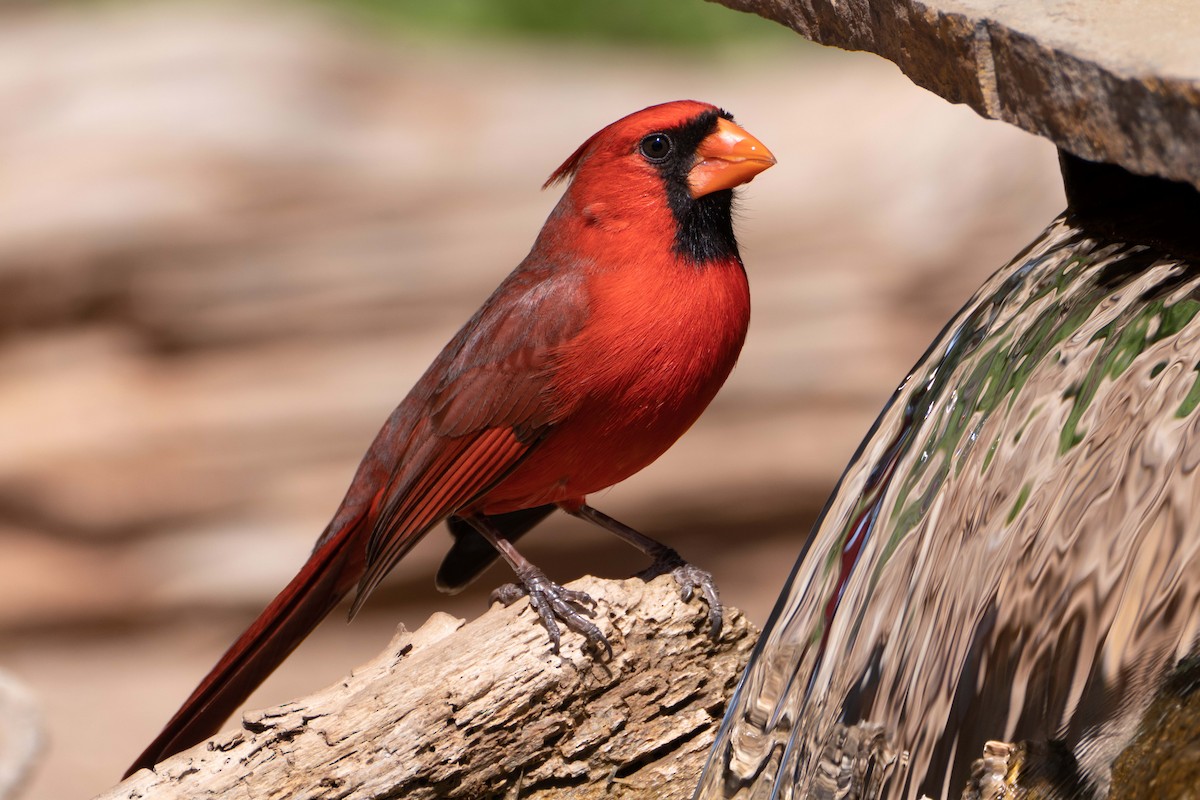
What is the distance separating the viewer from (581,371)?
2.70m

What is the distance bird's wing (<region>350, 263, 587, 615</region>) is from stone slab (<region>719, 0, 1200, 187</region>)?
932 mm

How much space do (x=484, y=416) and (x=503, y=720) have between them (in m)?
0.69

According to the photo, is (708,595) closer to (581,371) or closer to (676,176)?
(581,371)

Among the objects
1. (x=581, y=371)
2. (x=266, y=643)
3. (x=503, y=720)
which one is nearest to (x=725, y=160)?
(x=581, y=371)

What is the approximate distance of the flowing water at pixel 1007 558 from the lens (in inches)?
76.6

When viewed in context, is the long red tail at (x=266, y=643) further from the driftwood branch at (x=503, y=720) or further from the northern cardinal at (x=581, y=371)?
the driftwood branch at (x=503, y=720)

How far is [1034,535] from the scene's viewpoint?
80.9 inches

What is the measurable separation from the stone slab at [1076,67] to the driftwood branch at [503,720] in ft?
3.31

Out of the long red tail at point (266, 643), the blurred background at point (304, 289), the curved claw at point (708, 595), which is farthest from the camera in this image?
the blurred background at point (304, 289)

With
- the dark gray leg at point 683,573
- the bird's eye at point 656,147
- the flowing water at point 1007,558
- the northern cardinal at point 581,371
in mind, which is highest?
the bird's eye at point 656,147

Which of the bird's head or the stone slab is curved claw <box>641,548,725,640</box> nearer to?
the bird's head

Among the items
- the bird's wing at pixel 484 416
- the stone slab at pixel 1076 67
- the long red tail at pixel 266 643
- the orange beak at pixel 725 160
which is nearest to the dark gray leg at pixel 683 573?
the bird's wing at pixel 484 416

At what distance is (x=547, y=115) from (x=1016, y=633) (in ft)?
12.1

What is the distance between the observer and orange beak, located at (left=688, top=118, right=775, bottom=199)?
2.69 m
